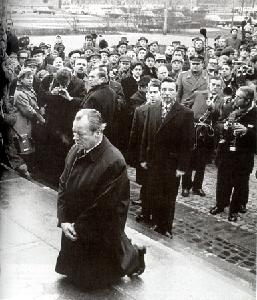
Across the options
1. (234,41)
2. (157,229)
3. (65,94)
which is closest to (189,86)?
(65,94)

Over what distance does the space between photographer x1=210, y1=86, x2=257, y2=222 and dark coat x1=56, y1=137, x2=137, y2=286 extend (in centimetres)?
290

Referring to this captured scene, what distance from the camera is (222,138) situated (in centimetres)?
713

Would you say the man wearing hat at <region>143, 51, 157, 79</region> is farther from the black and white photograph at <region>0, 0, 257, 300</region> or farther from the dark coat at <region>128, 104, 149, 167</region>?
the dark coat at <region>128, 104, 149, 167</region>

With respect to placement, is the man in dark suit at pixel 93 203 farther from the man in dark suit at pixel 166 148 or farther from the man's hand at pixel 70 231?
the man in dark suit at pixel 166 148

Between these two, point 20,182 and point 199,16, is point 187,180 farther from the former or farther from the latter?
point 199,16

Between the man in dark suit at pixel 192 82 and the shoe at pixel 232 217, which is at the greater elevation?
the man in dark suit at pixel 192 82

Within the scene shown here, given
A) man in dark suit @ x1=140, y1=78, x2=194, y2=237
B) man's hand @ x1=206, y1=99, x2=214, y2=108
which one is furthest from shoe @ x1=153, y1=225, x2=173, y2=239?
man's hand @ x1=206, y1=99, x2=214, y2=108

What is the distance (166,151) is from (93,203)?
2258mm

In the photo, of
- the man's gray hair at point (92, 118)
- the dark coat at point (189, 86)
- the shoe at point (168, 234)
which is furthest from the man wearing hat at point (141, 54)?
the man's gray hair at point (92, 118)

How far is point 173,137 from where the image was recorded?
247 inches

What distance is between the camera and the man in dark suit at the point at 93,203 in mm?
4180

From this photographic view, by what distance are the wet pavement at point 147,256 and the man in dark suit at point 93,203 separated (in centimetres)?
30

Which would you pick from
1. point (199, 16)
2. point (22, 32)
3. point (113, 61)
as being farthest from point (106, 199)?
point (199, 16)

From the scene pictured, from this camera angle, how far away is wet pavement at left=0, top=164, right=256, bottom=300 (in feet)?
15.1
